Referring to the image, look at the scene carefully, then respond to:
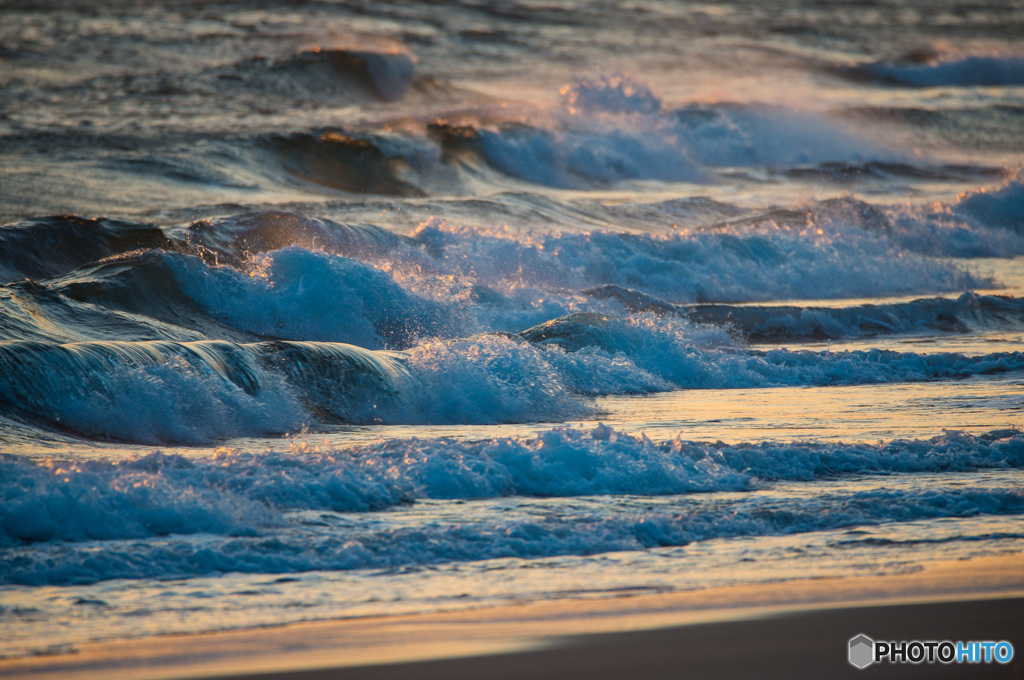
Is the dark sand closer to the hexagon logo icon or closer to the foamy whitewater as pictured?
the hexagon logo icon

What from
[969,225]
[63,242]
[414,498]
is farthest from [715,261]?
[414,498]

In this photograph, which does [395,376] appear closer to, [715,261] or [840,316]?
[840,316]

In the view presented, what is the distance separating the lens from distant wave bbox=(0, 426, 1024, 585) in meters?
4.46

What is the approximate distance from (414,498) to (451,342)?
10.7 ft

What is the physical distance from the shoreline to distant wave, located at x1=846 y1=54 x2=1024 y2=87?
32.9m

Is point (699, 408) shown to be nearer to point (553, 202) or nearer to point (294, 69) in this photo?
point (553, 202)

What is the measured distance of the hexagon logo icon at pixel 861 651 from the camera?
3512 millimetres

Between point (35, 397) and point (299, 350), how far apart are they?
1.92 metres

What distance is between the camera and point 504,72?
2861 centimetres

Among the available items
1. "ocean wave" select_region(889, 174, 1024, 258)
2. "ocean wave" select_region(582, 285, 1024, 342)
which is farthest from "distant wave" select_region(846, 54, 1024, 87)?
"ocean wave" select_region(582, 285, 1024, 342)

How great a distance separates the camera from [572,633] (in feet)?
12.2

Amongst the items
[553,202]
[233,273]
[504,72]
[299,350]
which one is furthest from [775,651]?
[504,72]

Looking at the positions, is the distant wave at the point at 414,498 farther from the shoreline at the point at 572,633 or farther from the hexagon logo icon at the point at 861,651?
the hexagon logo icon at the point at 861,651

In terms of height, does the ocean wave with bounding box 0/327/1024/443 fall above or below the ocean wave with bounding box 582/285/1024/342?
above
